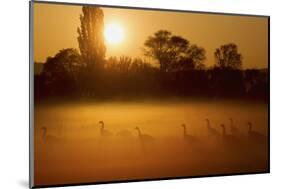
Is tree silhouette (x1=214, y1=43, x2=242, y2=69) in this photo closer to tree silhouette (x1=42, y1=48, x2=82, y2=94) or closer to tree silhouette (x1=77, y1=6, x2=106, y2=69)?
tree silhouette (x1=77, y1=6, x2=106, y2=69)

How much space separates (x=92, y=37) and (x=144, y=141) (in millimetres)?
1178

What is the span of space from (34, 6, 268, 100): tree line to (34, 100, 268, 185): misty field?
12 centimetres

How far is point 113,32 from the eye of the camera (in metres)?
5.13

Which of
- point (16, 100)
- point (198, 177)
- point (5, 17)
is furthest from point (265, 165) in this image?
point (5, 17)

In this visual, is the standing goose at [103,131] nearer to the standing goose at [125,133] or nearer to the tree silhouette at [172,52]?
the standing goose at [125,133]

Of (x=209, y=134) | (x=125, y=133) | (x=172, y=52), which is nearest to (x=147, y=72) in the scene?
(x=172, y=52)

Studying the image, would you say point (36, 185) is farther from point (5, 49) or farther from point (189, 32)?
point (189, 32)

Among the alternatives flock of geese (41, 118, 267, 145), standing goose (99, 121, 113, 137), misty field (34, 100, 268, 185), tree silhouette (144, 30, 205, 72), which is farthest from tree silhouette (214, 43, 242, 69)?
standing goose (99, 121, 113, 137)

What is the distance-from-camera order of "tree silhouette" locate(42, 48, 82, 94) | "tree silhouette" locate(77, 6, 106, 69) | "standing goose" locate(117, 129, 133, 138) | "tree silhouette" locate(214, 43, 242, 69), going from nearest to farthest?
"tree silhouette" locate(42, 48, 82, 94) < "tree silhouette" locate(77, 6, 106, 69) < "standing goose" locate(117, 129, 133, 138) < "tree silhouette" locate(214, 43, 242, 69)

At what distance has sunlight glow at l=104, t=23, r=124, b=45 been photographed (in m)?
5.12

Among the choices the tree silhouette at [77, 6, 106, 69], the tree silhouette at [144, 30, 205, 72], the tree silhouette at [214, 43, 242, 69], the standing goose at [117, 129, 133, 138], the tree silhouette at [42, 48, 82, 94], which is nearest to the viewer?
the tree silhouette at [42, 48, 82, 94]

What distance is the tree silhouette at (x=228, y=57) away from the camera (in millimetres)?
5617

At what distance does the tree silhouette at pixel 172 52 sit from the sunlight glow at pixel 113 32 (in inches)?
12.5

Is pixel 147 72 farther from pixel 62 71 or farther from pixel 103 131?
pixel 62 71
